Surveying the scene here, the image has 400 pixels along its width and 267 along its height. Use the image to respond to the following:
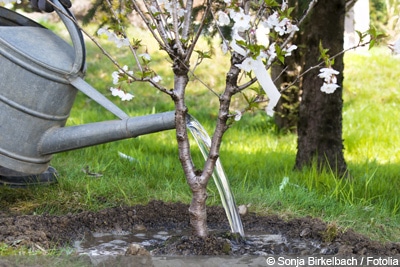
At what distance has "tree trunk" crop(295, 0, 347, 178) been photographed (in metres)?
3.96

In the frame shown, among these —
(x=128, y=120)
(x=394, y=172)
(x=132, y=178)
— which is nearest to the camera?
(x=128, y=120)

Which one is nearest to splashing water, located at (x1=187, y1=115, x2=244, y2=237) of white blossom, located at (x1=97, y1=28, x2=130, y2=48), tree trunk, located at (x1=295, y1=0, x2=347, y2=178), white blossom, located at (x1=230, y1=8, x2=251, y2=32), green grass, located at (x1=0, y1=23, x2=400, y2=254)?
green grass, located at (x1=0, y1=23, x2=400, y2=254)

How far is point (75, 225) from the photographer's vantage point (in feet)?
9.72

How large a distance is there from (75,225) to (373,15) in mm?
7068

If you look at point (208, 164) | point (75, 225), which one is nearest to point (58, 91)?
point (75, 225)

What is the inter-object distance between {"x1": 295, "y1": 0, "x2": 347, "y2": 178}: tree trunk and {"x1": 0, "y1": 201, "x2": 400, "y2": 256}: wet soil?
3.30ft

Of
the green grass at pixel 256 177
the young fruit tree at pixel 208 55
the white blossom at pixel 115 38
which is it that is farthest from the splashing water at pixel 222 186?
the white blossom at pixel 115 38

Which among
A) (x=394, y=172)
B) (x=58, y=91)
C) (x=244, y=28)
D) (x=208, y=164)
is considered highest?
(x=244, y=28)

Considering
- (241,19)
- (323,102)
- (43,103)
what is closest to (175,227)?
(43,103)

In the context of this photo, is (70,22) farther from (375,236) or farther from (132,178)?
(375,236)

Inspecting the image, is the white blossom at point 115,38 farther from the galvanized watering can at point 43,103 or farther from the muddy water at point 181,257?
the muddy water at point 181,257

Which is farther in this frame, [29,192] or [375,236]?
[29,192]

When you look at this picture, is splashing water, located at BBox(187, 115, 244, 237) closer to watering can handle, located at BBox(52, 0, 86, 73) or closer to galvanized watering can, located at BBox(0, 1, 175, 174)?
galvanized watering can, located at BBox(0, 1, 175, 174)

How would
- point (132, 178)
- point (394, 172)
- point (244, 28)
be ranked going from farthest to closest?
1. point (394, 172)
2. point (132, 178)
3. point (244, 28)
